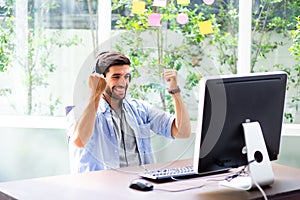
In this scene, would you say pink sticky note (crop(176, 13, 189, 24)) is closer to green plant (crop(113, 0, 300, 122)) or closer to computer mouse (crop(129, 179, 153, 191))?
green plant (crop(113, 0, 300, 122))

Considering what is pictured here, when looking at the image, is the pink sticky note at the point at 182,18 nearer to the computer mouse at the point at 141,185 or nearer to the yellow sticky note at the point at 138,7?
the yellow sticky note at the point at 138,7

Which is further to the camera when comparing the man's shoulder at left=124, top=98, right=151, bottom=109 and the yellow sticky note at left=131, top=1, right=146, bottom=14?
the yellow sticky note at left=131, top=1, right=146, bottom=14

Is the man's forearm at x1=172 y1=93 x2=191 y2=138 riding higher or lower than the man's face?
lower

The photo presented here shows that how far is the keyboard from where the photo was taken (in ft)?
8.24

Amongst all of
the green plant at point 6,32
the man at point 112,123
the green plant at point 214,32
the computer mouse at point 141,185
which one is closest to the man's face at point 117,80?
the man at point 112,123

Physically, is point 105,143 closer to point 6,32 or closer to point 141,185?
point 141,185

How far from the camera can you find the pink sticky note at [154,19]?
12.7 ft

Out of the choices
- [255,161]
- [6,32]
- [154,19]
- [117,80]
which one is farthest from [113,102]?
[6,32]

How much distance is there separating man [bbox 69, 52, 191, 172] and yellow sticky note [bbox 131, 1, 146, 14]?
103 centimetres

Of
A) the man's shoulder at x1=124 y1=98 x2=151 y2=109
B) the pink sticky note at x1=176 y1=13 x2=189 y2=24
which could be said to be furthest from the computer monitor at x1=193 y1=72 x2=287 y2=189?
the pink sticky note at x1=176 y1=13 x2=189 y2=24

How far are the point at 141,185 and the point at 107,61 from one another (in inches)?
28.7

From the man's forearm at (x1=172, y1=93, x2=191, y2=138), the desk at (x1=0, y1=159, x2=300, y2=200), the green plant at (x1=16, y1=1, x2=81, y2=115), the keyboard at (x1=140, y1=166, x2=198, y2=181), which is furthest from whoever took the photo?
the green plant at (x1=16, y1=1, x2=81, y2=115)

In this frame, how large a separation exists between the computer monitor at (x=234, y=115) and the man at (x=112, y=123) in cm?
60

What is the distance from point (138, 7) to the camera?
12.7ft
